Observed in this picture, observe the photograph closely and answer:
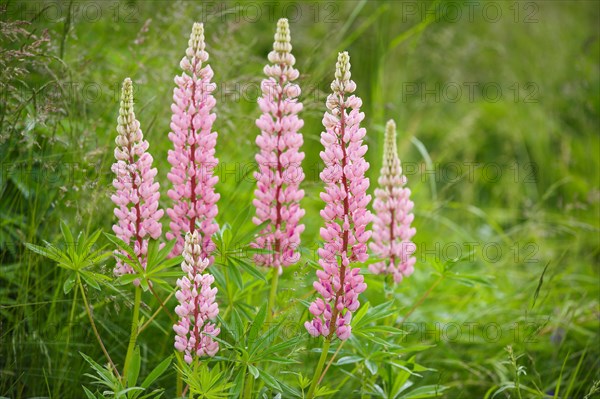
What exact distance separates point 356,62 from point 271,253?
134 inches

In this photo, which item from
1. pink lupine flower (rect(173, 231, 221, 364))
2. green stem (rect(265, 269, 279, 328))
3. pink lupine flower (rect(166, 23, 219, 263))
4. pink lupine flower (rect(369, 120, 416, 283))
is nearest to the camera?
pink lupine flower (rect(173, 231, 221, 364))

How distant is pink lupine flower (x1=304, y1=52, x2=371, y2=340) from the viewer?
198 cm

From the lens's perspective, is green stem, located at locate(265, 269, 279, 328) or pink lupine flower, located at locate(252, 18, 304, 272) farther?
green stem, located at locate(265, 269, 279, 328)

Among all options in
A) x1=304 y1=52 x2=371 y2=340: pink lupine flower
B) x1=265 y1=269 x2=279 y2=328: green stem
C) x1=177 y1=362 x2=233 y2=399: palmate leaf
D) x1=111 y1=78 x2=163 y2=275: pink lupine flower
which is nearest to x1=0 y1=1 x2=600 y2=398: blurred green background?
x1=265 y1=269 x2=279 y2=328: green stem

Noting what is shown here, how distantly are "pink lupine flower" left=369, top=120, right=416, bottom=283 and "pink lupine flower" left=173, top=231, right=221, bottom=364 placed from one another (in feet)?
2.52

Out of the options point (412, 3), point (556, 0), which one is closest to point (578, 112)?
point (412, 3)

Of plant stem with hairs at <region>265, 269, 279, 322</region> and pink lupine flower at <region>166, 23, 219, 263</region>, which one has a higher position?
pink lupine flower at <region>166, 23, 219, 263</region>

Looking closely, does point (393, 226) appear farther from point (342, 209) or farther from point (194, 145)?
point (194, 145)

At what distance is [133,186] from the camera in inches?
81.4

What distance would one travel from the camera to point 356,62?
17.4ft

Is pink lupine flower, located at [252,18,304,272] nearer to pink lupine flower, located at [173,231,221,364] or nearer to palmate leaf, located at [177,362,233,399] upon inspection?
pink lupine flower, located at [173,231,221,364]

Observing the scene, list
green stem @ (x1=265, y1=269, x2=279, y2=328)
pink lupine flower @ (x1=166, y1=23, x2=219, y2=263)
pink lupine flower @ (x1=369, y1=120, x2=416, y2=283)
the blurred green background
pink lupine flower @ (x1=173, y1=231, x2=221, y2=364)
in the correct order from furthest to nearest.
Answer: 1. the blurred green background
2. pink lupine flower @ (x1=369, y1=120, x2=416, y2=283)
3. green stem @ (x1=265, y1=269, x2=279, y2=328)
4. pink lupine flower @ (x1=166, y1=23, x2=219, y2=263)
5. pink lupine flower @ (x1=173, y1=231, x2=221, y2=364)

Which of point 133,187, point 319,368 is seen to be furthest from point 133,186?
point 319,368

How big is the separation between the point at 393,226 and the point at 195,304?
90 centimetres
